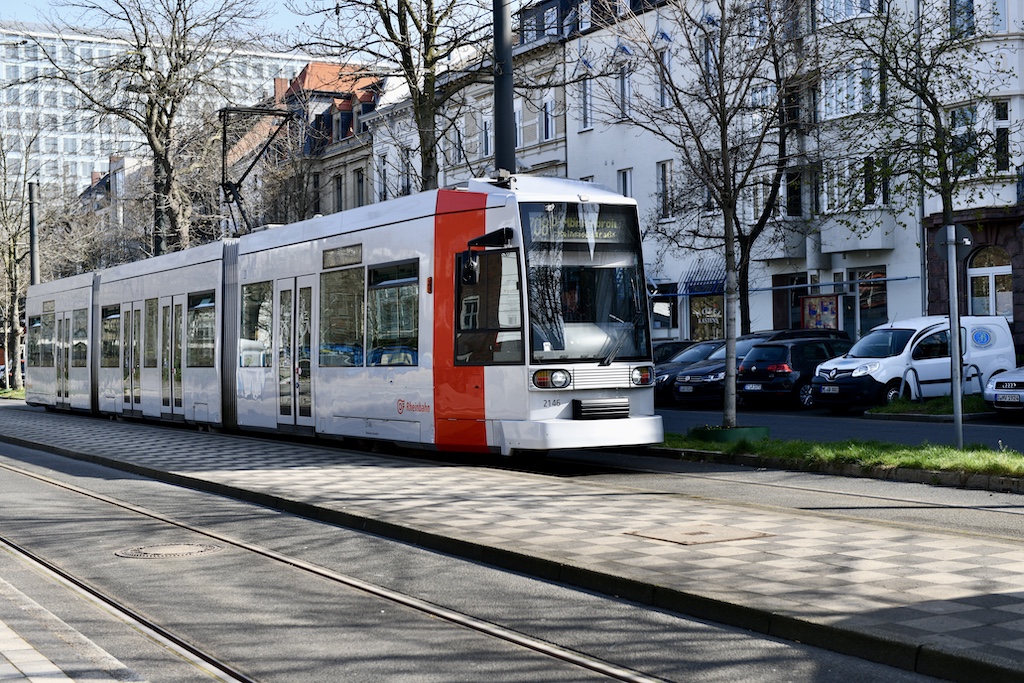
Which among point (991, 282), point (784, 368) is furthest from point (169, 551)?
point (991, 282)

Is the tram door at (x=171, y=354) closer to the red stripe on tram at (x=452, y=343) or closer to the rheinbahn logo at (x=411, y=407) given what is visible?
the rheinbahn logo at (x=411, y=407)

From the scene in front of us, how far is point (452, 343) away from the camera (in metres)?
15.8

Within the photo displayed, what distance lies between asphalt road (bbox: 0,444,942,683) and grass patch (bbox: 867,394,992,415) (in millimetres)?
15151

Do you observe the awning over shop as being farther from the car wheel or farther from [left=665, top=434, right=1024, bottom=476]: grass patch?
[left=665, top=434, right=1024, bottom=476]: grass patch

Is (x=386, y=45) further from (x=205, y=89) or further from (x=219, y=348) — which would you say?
(x=205, y=89)

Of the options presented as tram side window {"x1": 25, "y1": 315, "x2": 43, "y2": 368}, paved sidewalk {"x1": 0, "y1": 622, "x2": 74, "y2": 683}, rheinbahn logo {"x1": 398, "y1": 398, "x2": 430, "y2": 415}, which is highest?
tram side window {"x1": 25, "y1": 315, "x2": 43, "y2": 368}

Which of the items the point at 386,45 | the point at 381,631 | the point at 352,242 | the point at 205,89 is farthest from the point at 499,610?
the point at 205,89

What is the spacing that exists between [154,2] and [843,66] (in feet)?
70.5

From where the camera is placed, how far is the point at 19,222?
5403 cm

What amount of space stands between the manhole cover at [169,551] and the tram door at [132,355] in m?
17.3

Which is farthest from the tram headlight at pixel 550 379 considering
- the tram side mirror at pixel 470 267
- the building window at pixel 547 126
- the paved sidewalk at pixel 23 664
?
the building window at pixel 547 126

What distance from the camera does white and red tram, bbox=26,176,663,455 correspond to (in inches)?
585

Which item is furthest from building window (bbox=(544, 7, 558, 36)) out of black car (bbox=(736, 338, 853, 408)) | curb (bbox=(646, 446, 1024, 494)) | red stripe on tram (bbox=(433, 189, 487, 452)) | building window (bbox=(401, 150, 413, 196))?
black car (bbox=(736, 338, 853, 408))

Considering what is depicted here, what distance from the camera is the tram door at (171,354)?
24.7 meters
